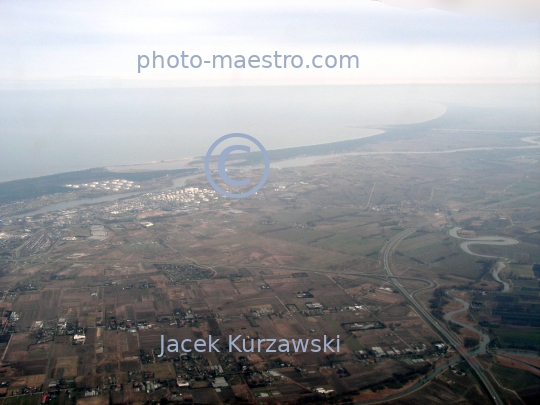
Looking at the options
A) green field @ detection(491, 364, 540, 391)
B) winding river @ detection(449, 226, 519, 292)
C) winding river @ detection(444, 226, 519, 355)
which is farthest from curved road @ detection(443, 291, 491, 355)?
winding river @ detection(449, 226, 519, 292)

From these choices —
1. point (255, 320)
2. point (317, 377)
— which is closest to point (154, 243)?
point (255, 320)

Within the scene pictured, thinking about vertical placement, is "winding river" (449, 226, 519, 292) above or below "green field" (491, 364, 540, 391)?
above

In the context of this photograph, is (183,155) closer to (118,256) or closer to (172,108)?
(172,108)

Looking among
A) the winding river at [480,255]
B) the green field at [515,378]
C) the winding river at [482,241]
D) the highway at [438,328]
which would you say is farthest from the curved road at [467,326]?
the winding river at [482,241]

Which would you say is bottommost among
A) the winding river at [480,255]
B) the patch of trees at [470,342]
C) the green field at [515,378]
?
the green field at [515,378]

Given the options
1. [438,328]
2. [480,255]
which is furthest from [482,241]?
[438,328]

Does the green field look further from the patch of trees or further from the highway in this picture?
the patch of trees

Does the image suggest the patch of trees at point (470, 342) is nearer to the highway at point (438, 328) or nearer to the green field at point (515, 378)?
the highway at point (438, 328)

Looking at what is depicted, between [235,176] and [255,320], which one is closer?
[255,320]
